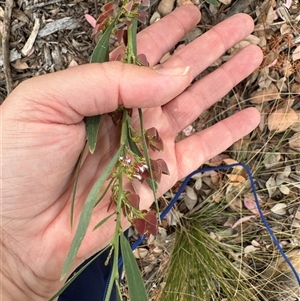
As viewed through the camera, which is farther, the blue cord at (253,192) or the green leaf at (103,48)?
the blue cord at (253,192)

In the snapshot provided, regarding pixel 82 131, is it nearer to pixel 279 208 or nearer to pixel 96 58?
pixel 96 58

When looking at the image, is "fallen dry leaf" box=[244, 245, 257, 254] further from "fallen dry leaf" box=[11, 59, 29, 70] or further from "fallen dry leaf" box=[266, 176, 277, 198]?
"fallen dry leaf" box=[11, 59, 29, 70]

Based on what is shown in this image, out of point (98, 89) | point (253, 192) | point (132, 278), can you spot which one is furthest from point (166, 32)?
point (132, 278)

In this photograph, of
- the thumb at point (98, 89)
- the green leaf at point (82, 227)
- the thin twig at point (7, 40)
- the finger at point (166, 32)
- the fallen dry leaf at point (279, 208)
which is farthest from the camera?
the fallen dry leaf at point (279, 208)

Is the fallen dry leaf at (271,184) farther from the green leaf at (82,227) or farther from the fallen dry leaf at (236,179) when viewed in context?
the green leaf at (82,227)

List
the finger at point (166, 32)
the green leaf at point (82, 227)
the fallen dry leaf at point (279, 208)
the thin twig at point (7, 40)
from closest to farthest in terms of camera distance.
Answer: the green leaf at point (82, 227) < the finger at point (166, 32) < the thin twig at point (7, 40) < the fallen dry leaf at point (279, 208)

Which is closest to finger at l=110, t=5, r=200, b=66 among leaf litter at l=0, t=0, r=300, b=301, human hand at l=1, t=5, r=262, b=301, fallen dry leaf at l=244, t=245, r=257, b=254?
human hand at l=1, t=5, r=262, b=301

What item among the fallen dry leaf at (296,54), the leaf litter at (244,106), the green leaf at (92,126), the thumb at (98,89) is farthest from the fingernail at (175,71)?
the fallen dry leaf at (296,54)
